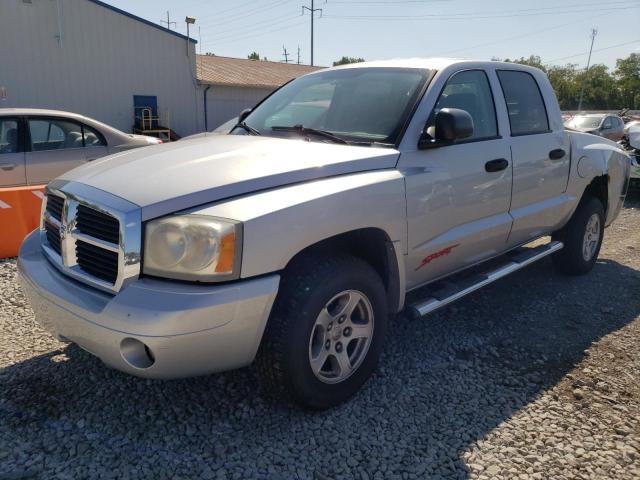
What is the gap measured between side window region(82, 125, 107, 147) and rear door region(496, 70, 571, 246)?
18.0 ft

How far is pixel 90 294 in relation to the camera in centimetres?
240

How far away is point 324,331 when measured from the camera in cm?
270

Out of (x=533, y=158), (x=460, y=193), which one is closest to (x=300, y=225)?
(x=460, y=193)

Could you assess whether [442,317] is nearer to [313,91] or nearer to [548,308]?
[548,308]

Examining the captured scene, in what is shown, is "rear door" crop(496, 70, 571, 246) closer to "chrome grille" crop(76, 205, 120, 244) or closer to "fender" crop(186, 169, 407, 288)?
"fender" crop(186, 169, 407, 288)

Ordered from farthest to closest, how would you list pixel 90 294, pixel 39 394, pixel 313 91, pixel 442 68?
1. pixel 313 91
2. pixel 442 68
3. pixel 39 394
4. pixel 90 294

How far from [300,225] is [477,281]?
70.0 inches

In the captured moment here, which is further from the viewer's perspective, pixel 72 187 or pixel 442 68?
pixel 442 68

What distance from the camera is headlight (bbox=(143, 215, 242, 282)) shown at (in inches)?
87.4

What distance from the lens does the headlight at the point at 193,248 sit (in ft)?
7.28

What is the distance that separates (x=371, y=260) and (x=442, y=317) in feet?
4.64

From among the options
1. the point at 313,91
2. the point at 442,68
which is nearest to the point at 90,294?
the point at 313,91

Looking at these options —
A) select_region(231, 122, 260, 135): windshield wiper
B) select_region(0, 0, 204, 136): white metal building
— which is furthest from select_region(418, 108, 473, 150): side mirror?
select_region(0, 0, 204, 136): white metal building

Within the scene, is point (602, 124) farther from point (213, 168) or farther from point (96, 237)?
point (96, 237)
